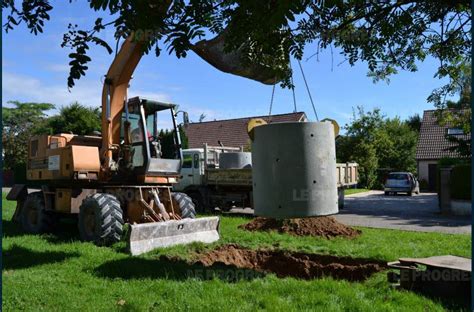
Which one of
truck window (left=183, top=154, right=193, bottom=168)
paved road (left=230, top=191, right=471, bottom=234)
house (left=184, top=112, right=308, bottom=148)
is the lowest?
paved road (left=230, top=191, right=471, bottom=234)

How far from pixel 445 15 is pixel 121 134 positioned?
7.11 metres

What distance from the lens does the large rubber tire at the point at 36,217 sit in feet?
37.7

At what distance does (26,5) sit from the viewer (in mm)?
3902

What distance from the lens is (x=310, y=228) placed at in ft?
38.9

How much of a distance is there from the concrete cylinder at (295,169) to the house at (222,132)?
2932cm

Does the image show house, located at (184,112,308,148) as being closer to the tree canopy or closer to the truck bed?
the tree canopy

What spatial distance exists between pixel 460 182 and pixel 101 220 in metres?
14.5

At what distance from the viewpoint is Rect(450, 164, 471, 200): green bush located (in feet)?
60.0

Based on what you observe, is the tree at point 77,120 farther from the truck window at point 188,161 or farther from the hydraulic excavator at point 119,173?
the hydraulic excavator at point 119,173

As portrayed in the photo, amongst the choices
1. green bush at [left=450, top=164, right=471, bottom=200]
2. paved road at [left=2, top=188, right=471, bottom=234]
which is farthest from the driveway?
green bush at [left=450, top=164, right=471, bottom=200]

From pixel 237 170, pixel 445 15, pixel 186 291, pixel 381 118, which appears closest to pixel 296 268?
pixel 186 291

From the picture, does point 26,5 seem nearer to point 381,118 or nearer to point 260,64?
point 260,64

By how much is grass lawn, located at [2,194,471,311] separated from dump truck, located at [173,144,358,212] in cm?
743

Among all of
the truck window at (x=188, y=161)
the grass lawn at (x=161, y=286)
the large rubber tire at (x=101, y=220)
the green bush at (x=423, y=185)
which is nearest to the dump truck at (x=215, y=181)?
the truck window at (x=188, y=161)
